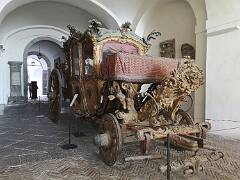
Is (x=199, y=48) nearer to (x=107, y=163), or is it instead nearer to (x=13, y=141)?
(x=107, y=163)

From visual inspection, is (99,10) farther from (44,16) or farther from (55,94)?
(55,94)

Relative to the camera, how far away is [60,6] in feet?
36.8

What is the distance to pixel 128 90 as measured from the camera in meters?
4.16

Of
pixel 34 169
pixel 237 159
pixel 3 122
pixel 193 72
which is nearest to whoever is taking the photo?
pixel 193 72

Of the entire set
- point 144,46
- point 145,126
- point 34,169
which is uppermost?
point 144,46

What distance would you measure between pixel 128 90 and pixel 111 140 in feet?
2.70

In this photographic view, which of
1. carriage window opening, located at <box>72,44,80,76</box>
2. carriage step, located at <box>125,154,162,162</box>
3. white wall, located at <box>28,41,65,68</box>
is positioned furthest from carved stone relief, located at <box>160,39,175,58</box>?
white wall, located at <box>28,41,65,68</box>

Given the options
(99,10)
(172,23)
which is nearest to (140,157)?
(172,23)

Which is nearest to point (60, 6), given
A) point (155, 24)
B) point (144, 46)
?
point (155, 24)

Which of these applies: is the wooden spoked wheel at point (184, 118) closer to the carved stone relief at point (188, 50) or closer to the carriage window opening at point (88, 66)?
the carriage window opening at point (88, 66)

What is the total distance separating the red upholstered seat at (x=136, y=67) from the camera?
13.1 ft

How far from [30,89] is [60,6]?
25.7ft

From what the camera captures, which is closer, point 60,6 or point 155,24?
point 155,24

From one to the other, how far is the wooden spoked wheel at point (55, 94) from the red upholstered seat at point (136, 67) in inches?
109
